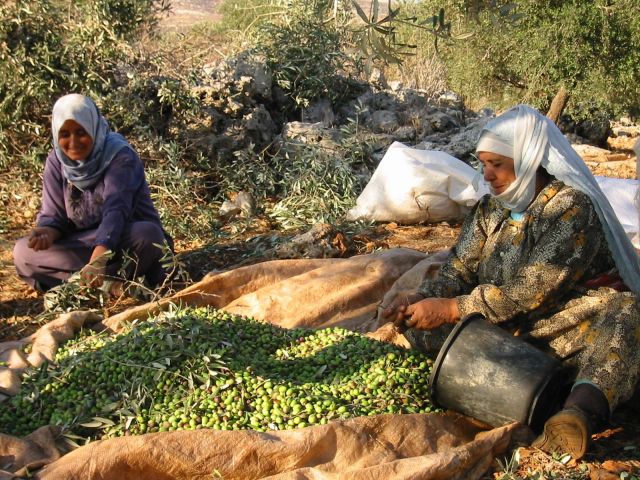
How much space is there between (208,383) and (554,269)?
1.33 m

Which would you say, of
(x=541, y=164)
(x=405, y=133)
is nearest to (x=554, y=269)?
(x=541, y=164)

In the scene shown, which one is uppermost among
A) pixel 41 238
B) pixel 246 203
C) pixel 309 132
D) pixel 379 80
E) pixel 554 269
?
pixel 379 80

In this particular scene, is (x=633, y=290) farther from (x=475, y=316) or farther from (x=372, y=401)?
(x=372, y=401)

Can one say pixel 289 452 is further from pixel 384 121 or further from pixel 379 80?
pixel 379 80

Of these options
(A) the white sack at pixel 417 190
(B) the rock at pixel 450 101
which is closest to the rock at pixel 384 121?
(B) the rock at pixel 450 101

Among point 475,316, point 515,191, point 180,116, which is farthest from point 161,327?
point 180,116

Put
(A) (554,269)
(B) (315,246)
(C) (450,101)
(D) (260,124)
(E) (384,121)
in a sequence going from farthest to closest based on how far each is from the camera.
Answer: (C) (450,101) → (E) (384,121) → (D) (260,124) → (B) (315,246) → (A) (554,269)

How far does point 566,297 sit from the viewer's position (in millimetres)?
2828

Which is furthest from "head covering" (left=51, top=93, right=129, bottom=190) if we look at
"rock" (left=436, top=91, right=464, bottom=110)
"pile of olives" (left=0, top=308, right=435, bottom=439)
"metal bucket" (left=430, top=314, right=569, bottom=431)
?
"rock" (left=436, top=91, right=464, bottom=110)

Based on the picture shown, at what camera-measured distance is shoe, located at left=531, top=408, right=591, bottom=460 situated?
2395mm

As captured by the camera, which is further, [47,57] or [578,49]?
[578,49]

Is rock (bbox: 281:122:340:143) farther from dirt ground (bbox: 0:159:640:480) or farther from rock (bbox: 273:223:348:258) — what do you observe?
rock (bbox: 273:223:348:258)

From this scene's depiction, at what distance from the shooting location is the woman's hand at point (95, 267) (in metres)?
3.92

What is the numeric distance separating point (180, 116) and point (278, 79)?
1073 mm
